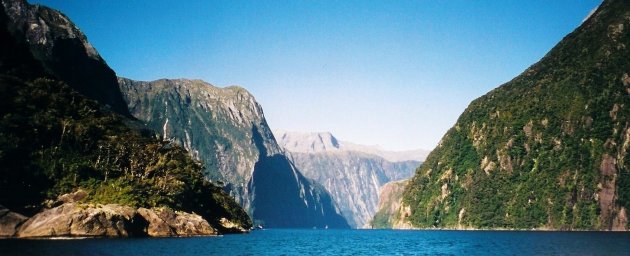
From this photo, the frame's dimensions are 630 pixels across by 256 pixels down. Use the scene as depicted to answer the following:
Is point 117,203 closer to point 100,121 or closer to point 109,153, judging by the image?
point 109,153

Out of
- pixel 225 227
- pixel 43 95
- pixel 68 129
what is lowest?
pixel 225 227

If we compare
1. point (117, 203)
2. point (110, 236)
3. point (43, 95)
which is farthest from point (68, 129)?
point (110, 236)

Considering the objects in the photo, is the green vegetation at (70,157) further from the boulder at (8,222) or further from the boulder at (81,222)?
the boulder at (81,222)

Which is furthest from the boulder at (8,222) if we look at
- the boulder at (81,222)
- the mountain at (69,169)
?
the boulder at (81,222)

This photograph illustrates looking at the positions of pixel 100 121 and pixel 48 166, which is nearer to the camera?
pixel 48 166

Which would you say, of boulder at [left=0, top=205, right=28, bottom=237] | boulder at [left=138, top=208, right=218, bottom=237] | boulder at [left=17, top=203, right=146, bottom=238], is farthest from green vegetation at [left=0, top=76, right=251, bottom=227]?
boulder at [left=17, top=203, right=146, bottom=238]

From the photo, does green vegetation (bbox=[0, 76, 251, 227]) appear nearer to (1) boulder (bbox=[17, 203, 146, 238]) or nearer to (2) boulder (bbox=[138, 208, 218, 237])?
(2) boulder (bbox=[138, 208, 218, 237])
